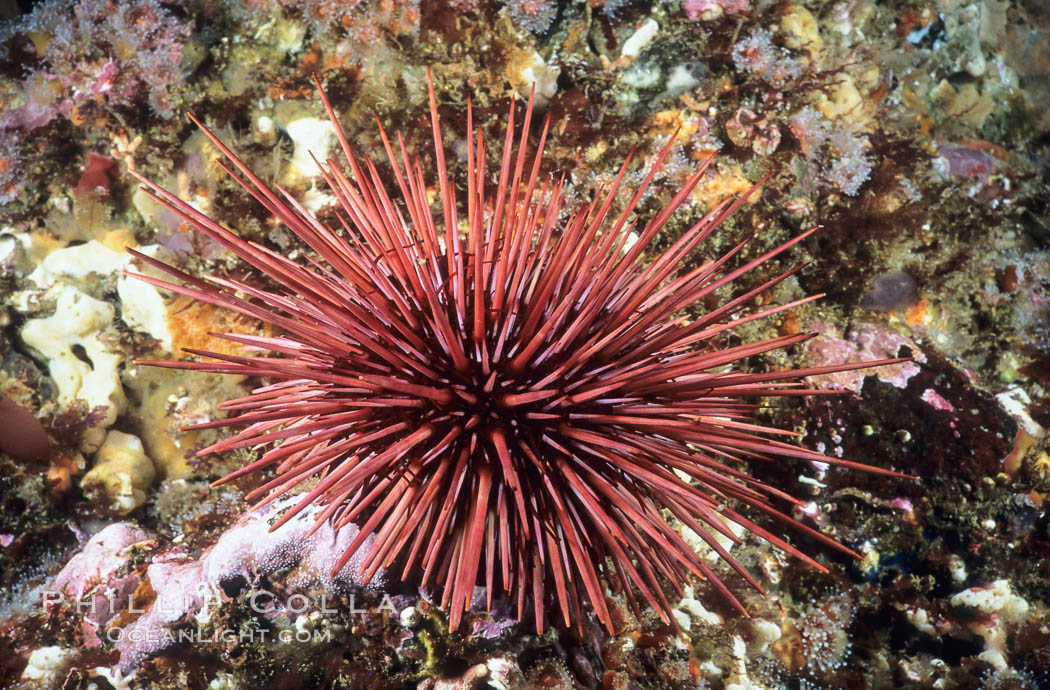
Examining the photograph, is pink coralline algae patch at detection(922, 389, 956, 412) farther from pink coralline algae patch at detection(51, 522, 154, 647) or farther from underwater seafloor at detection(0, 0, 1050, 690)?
pink coralline algae patch at detection(51, 522, 154, 647)

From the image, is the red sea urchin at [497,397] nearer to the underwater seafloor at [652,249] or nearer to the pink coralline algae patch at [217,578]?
the pink coralline algae patch at [217,578]

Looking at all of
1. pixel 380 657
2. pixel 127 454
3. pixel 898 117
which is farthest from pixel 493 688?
pixel 898 117

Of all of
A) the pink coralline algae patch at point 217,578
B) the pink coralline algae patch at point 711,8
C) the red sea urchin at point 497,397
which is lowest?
the pink coralline algae patch at point 217,578

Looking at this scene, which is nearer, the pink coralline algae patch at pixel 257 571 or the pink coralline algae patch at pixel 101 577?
the pink coralline algae patch at pixel 257 571

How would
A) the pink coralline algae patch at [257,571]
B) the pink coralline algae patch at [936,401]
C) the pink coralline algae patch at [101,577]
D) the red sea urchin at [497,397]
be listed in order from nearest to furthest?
the red sea urchin at [497,397] < the pink coralline algae patch at [257,571] < the pink coralline algae patch at [101,577] < the pink coralline algae patch at [936,401]

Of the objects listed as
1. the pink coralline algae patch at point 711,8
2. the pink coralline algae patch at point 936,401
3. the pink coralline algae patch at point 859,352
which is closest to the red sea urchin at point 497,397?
the pink coralline algae patch at point 859,352

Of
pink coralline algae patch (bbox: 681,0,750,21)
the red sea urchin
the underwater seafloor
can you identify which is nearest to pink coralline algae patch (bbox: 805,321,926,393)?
the underwater seafloor
